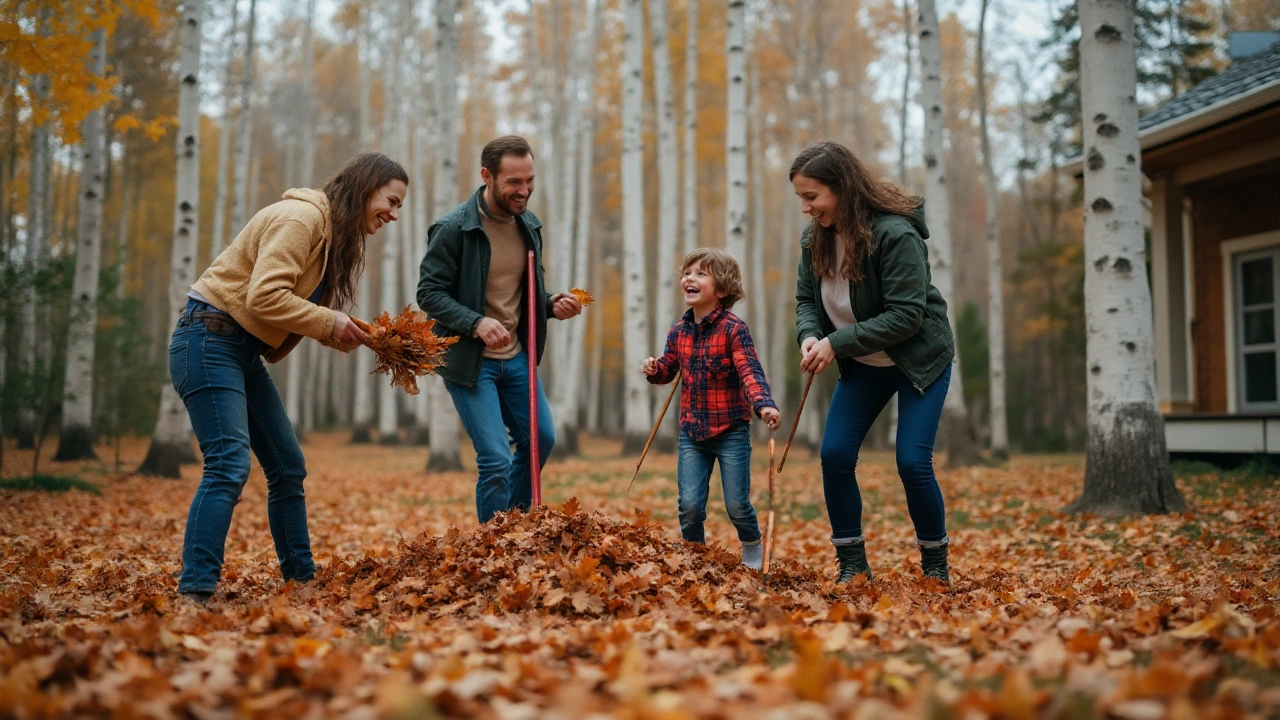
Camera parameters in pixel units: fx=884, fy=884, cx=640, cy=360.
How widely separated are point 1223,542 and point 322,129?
31887 mm

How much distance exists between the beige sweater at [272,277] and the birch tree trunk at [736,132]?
31.3 feet

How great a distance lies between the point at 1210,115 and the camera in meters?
9.05

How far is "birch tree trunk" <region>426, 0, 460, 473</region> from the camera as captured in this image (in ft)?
45.1

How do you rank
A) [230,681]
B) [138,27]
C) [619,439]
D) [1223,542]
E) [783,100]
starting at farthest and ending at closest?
[619,439], [783,100], [138,27], [1223,542], [230,681]

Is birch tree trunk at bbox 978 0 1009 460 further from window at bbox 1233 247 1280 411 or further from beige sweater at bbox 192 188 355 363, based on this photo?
beige sweater at bbox 192 188 355 363

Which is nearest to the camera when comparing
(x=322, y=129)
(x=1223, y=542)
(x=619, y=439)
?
(x=1223, y=542)

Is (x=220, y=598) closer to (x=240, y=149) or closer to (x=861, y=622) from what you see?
(x=861, y=622)

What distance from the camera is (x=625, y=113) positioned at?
1545 cm

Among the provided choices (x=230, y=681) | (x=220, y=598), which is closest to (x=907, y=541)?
(x=220, y=598)

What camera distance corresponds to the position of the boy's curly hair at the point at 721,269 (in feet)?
15.3

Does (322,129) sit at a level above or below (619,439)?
above

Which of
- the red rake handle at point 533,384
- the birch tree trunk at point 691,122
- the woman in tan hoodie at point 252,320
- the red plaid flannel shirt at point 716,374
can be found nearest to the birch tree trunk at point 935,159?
the birch tree trunk at point 691,122

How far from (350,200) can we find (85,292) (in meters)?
10.3

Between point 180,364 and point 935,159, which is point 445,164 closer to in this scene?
point 935,159
